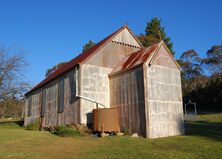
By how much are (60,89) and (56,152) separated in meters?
14.0

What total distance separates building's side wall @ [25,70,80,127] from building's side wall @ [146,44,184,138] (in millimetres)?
6449

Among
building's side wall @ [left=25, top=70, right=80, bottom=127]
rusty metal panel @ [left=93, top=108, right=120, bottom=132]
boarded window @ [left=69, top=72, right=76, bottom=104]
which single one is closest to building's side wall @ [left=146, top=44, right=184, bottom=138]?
rusty metal panel @ [left=93, top=108, right=120, bottom=132]

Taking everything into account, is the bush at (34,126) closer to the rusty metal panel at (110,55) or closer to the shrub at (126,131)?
the rusty metal panel at (110,55)

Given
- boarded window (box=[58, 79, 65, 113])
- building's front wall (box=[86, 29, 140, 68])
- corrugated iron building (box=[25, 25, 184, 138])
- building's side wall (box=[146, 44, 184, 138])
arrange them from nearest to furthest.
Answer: building's side wall (box=[146, 44, 184, 138])
corrugated iron building (box=[25, 25, 184, 138])
building's front wall (box=[86, 29, 140, 68])
boarded window (box=[58, 79, 65, 113])

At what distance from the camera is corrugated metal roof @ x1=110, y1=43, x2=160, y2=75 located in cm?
2195

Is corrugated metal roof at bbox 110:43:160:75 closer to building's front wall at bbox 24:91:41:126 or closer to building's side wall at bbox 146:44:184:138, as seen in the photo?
building's side wall at bbox 146:44:184:138

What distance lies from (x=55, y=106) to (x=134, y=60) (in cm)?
990

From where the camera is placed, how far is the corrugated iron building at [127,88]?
2056 cm

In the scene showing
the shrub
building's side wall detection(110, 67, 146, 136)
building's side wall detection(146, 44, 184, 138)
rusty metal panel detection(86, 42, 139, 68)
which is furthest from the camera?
rusty metal panel detection(86, 42, 139, 68)

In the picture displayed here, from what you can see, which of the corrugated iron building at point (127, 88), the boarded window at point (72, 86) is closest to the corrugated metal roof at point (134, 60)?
the corrugated iron building at point (127, 88)

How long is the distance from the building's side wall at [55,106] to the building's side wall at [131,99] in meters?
3.53

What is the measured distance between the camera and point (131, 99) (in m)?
21.5

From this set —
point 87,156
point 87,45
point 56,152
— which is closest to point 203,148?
point 87,156

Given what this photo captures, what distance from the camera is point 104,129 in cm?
2045
